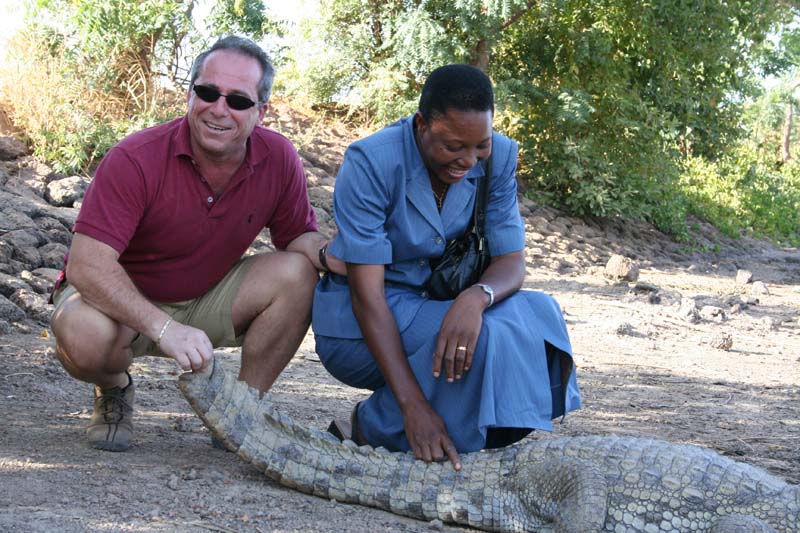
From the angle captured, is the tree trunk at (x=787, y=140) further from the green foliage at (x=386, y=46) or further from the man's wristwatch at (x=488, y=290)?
the man's wristwatch at (x=488, y=290)

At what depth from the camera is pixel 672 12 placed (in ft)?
41.5

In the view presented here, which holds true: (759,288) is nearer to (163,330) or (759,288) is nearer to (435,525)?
(435,525)

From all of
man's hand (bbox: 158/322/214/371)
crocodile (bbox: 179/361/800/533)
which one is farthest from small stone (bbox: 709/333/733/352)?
man's hand (bbox: 158/322/214/371)

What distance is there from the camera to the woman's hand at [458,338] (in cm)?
346

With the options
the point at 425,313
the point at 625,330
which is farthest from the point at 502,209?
the point at 625,330

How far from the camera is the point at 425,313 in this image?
3695 mm

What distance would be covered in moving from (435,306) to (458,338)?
293 mm

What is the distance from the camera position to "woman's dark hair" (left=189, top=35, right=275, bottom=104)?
3834 millimetres

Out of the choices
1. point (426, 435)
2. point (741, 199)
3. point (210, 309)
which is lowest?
point (426, 435)

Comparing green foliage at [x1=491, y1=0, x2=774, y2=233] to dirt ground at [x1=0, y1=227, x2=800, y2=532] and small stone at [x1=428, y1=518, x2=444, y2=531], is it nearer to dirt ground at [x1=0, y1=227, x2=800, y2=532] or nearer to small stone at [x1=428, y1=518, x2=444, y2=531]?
dirt ground at [x1=0, y1=227, x2=800, y2=532]

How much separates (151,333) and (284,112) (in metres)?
9.25

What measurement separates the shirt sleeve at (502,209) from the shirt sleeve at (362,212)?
510 mm

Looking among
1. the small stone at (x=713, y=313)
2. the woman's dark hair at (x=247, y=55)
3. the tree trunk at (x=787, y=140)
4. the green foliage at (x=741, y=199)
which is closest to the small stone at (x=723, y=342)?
the small stone at (x=713, y=313)

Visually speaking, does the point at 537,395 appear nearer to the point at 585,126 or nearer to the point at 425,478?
the point at 425,478
